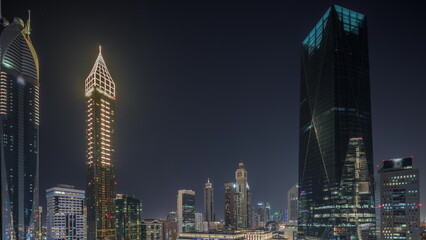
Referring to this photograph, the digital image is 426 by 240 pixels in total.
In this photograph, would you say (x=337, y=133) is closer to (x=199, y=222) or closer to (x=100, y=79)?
(x=100, y=79)

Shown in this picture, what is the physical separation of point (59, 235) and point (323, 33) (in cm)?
4458

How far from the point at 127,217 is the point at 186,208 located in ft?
111

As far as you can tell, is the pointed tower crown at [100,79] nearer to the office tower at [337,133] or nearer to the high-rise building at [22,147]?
the high-rise building at [22,147]

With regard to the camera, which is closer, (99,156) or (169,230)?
(99,156)

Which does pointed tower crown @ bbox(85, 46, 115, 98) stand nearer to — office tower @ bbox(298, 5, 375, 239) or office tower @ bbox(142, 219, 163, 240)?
office tower @ bbox(298, 5, 375, 239)

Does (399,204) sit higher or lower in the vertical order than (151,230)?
higher

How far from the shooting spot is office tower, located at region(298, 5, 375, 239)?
24609 mm

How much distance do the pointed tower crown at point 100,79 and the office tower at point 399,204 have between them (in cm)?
3107

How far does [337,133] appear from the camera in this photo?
992 inches

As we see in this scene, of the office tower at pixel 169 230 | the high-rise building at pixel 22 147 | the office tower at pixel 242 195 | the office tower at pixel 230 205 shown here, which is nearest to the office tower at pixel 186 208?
the office tower at pixel 230 205

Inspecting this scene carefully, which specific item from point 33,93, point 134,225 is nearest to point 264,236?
point 134,225

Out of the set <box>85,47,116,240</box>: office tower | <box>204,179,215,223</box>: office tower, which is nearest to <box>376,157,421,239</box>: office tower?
<box>85,47,116,240</box>: office tower

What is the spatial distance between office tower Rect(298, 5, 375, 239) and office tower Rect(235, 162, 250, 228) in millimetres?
45764

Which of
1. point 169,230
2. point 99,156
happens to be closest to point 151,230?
point 169,230
